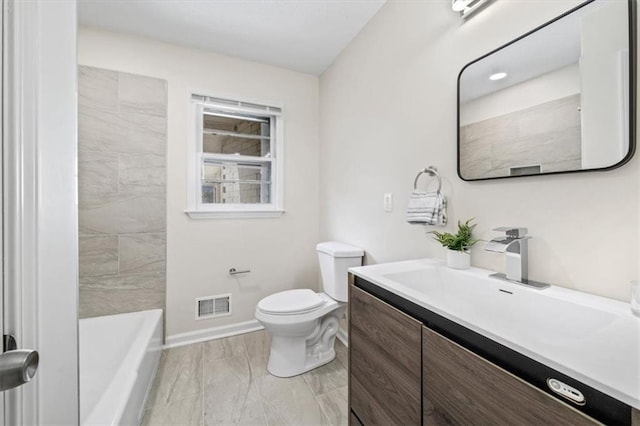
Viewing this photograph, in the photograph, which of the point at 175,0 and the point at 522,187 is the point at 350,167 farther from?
the point at 175,0

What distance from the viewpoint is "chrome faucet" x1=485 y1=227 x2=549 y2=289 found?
1.01 metres

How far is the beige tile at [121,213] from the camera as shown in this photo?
79.3 inches

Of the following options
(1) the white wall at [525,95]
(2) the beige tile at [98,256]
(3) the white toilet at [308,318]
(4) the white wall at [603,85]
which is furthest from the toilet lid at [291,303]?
(4) the white wall at [603,85]

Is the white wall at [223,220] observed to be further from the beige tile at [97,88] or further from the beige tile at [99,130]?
the beige tile at [99,130]

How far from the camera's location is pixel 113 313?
210cm

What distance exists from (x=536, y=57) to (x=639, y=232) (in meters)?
0.68

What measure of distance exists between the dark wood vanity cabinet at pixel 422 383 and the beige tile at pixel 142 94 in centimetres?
207

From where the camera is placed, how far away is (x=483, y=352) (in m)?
0.69

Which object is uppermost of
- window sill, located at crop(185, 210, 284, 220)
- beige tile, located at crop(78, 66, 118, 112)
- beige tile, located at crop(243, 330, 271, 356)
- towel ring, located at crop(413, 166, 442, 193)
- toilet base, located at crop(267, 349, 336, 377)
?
beige tile, located at crop(78, 66, 118, 112)

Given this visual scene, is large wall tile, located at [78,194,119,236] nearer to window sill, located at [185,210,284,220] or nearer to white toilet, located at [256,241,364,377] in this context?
window sill, located at [185,210,284,220]

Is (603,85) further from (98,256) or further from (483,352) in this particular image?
(98,256)

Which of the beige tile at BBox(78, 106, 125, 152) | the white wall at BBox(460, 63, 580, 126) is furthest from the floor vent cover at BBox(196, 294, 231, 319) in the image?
the white wall at BBox(460, 63, 580, 126)

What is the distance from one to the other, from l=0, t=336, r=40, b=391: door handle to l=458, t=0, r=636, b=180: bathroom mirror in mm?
1408

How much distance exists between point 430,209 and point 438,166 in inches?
9.4
